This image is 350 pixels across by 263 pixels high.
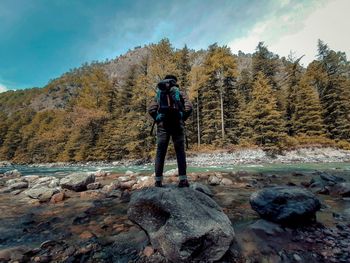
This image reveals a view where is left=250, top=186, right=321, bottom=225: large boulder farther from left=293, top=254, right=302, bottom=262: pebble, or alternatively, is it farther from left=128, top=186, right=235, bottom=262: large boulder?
left=128, top=186, right=235, bottom=262: large boulder

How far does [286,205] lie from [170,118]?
280 centimetres

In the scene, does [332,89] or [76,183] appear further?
[332,89]

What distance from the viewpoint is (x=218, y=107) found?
31719 millimetres

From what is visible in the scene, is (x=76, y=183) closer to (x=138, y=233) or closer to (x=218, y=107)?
(x=138, y=233)

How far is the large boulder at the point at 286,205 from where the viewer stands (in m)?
4.09

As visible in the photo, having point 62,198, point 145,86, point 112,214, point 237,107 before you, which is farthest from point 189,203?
point 237,107

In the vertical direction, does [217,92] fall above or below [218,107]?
above

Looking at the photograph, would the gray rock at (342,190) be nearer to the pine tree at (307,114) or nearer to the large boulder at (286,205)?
the large boulder at (286,205)

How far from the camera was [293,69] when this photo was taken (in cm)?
Result: 3644

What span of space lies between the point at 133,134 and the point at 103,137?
26.1 feet

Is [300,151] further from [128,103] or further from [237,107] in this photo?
[128,103]

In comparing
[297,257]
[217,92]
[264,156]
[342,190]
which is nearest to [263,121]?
[264,156]

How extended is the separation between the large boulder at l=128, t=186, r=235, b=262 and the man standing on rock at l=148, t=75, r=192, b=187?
0.62 metres

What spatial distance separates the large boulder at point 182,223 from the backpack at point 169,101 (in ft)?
4.77
